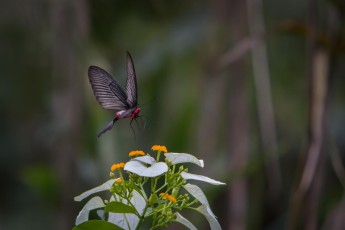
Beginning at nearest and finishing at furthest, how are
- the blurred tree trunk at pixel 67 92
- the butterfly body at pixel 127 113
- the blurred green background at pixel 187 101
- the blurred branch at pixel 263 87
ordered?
the butterfly body at pixel 127 113 < the blurred green background at pixel 187 101 < the blurred branch at pixel 263 87 < the blurred tree trunk at pixel 67 92

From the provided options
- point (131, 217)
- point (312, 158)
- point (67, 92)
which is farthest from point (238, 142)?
point (131, 217)

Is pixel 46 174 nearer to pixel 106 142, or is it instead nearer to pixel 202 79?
pixel 106 142

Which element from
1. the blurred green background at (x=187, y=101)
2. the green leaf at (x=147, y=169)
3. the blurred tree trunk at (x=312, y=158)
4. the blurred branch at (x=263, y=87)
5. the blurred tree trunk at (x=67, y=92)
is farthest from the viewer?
the blurred tree trunk at (x=67, y=92)

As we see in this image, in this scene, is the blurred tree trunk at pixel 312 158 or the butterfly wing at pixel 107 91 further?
the blurred tree trunk at pixel 312 158

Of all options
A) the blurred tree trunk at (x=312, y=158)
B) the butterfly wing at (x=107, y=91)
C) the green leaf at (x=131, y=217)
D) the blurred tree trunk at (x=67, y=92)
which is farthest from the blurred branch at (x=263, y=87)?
the green leaf at (x=131, y=217)

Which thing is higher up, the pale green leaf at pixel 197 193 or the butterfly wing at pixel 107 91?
the butterfly wing at pixel 107 91

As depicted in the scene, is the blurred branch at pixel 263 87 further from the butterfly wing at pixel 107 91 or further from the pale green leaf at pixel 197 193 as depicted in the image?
the pale green leaf at pixel 197 193

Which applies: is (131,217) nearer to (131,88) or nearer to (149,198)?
(149,198)
